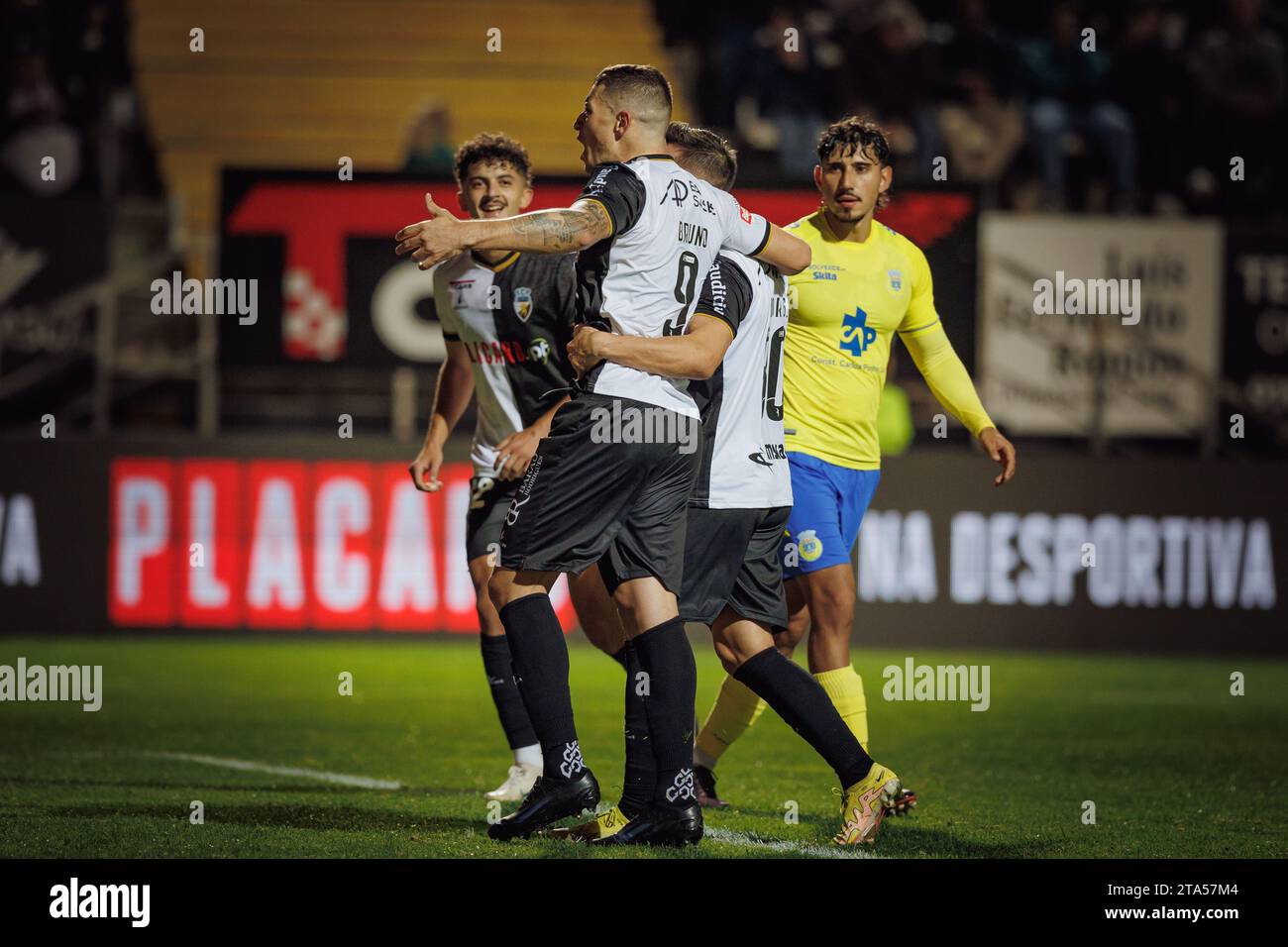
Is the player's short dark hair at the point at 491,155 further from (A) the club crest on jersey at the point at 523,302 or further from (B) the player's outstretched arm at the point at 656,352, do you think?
(B) the player's outstretched arm at the point at 656,352

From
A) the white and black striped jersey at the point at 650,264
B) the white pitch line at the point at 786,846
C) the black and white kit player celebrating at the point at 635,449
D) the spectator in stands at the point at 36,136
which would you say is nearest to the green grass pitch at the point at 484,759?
the white pitch line at the point at 786,846

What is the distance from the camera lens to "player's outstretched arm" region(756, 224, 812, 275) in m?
5.87

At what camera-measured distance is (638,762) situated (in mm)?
5633

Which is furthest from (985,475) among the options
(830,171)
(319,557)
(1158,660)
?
(830,171)

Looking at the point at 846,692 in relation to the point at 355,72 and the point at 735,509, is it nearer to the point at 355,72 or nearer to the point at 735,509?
the point at 735,509

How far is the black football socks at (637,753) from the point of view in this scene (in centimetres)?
559

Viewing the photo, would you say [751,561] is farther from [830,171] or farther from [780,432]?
[830,171]

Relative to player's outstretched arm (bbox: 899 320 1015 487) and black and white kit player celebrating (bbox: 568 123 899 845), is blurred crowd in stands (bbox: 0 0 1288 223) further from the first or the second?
black and white kit player celebrating (bbox: 568 123 899 845)

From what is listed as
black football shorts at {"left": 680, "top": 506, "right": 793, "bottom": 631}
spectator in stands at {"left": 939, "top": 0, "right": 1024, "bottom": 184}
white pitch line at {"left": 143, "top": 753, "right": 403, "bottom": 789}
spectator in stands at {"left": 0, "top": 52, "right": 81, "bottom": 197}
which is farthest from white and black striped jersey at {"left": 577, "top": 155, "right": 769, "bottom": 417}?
spectator in stands at {"left": 939, "top": 0, "right": 1024, "bottom": 184}

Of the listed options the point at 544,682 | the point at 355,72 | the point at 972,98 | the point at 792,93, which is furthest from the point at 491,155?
the point at 355,72

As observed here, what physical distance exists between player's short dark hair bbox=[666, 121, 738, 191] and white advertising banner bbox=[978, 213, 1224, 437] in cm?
735

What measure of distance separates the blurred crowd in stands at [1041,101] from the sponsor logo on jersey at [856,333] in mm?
8727

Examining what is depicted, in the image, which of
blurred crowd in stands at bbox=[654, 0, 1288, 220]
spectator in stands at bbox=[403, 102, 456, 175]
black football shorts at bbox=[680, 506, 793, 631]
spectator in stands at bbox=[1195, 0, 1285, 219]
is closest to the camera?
black football shorts at bbox=[680, 506, 793, 631]

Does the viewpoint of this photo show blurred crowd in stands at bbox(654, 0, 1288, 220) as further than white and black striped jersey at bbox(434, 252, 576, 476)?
Yes
